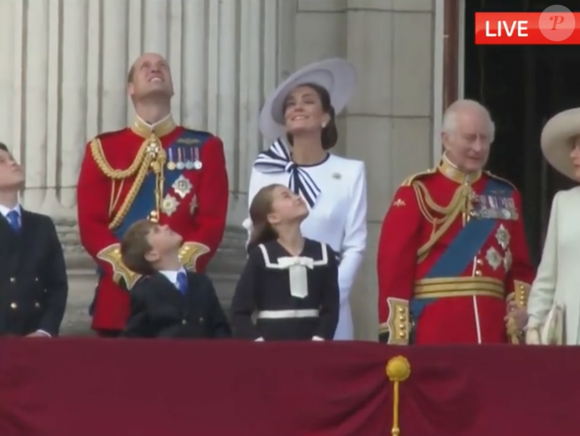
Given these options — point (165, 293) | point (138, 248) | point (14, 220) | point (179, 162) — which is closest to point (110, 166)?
point (179, 162)

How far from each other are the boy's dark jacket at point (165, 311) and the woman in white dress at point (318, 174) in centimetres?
75

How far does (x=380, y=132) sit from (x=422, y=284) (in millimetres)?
2853

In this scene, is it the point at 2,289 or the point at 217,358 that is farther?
the point at 2,289

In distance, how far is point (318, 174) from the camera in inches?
389

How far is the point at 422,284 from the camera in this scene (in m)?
9.44

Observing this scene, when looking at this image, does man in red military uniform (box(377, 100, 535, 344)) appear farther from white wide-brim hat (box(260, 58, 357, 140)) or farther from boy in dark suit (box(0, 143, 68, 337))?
boy in dark suit (box(0, 143, 68, 337))

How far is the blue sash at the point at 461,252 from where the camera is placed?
9.41m

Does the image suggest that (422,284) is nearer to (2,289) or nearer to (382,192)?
(2,289)

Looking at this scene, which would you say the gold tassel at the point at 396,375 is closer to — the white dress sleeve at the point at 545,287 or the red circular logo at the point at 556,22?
the white dress sleeve at the point at 545,287

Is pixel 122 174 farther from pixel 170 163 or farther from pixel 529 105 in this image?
pixel 529 105

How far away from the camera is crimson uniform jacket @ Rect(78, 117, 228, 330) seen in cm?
976

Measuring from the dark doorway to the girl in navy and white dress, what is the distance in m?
4.66

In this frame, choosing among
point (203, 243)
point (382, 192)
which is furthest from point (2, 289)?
point (382, 192)

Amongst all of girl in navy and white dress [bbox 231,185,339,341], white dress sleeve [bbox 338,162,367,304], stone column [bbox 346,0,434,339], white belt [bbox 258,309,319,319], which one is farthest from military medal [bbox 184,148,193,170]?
stone column [bbox 346,0,434,339]
